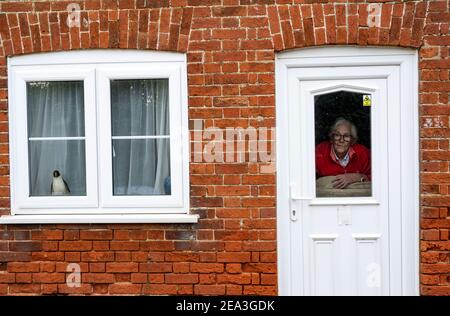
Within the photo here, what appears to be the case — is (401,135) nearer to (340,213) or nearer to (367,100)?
(367,100)

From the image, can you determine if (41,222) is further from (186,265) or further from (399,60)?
(399,60)

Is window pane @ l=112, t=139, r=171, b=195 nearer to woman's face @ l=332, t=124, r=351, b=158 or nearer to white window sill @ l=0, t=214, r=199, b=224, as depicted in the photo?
white window sill @ l=0, t=214, r=199, b=224

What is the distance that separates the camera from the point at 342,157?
5.11 m

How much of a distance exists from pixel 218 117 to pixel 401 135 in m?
1.62

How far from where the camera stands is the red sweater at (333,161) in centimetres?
509

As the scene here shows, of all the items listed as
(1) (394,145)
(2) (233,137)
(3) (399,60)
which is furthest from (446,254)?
(2) (233,137)

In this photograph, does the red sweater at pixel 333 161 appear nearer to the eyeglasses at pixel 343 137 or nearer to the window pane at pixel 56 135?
the eyeglasses at pixel 343 137

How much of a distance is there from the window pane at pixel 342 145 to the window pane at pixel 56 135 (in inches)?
85.7

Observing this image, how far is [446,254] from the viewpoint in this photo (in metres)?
4.90

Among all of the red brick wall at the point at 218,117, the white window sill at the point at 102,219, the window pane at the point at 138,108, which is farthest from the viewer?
the window pane at the point at 138,108

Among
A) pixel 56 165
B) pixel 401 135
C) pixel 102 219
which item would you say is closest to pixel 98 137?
pixel 56 165

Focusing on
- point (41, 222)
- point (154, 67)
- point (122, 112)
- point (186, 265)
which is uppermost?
point (154, 67)

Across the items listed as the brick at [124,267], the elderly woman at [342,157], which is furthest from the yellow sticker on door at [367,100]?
the brick at [124,267]

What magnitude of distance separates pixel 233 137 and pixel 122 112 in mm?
1056
